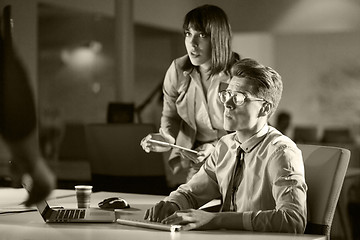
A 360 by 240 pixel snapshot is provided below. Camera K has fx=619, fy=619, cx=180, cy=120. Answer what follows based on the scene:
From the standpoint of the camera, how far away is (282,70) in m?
10.2

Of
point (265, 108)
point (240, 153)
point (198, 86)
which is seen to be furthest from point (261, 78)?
point (198, 86)

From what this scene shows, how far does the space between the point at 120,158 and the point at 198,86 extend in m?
1.28

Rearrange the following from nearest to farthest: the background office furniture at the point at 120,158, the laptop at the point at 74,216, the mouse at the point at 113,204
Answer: the laptop at the point at 74,216, the mouse at the point at 113,204, the background office furniture at the point at 120,158

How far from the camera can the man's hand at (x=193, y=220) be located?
1.46m

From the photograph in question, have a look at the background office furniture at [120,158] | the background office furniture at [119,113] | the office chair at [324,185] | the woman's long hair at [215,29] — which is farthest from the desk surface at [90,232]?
the background office furniture at [119,113]

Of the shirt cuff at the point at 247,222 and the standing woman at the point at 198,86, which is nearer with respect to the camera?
the shirt cuff at the point at 247,222

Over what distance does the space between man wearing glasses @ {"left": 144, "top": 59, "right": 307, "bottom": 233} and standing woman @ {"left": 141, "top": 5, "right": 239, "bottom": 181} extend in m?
0.56

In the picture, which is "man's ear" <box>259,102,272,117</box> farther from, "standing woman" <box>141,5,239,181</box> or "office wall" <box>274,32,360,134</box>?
"office wall" <box>274,32,360,134</box>

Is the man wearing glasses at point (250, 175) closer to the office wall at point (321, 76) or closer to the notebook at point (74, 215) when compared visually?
the notebook at point (74, 215)

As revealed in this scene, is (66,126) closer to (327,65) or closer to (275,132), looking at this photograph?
(327,65)

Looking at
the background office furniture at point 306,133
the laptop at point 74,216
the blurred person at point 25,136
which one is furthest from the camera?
the background office furniture at point 306,133

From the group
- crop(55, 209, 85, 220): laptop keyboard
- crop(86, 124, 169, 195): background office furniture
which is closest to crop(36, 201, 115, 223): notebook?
crop(55, 209, 85, 220): laptop keyboard

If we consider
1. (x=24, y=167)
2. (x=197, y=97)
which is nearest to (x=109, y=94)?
(x=197, y=97)

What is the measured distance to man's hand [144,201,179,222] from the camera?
1631mm
